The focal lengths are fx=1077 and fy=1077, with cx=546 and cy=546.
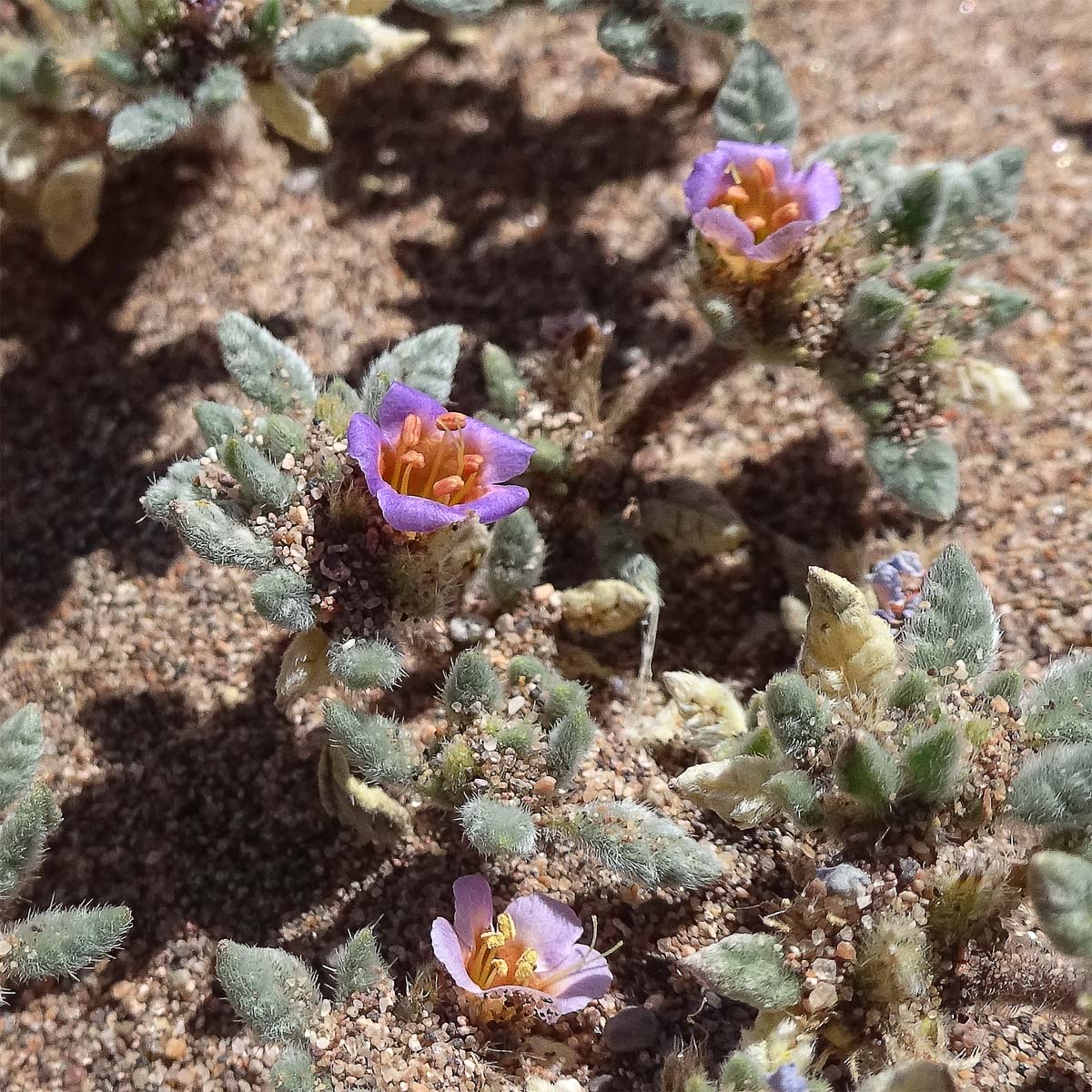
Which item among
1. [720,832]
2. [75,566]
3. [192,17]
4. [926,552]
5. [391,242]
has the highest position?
[192,17]

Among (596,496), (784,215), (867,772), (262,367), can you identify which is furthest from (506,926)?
(784,215)

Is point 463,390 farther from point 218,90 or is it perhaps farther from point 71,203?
point 71,203

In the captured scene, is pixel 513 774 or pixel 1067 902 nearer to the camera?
pixel 1067 902

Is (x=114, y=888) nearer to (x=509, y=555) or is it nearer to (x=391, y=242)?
(x=509, y=555)

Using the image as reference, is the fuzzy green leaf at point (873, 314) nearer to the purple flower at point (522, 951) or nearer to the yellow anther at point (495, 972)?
the purple flower at point (522, 951)

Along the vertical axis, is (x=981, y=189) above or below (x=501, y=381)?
above

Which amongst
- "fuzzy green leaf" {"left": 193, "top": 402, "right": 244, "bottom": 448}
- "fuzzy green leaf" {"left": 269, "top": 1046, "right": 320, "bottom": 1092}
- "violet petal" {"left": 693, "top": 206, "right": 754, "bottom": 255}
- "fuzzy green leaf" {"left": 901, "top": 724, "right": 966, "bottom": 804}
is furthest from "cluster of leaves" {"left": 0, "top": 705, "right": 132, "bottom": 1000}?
"violet petal" {"left": 693, "top": 206, "right": 754, "bottom": 255}

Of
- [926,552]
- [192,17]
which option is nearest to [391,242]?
[192,17]

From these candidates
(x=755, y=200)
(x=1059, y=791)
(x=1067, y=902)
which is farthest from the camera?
(x=755, y=200)
